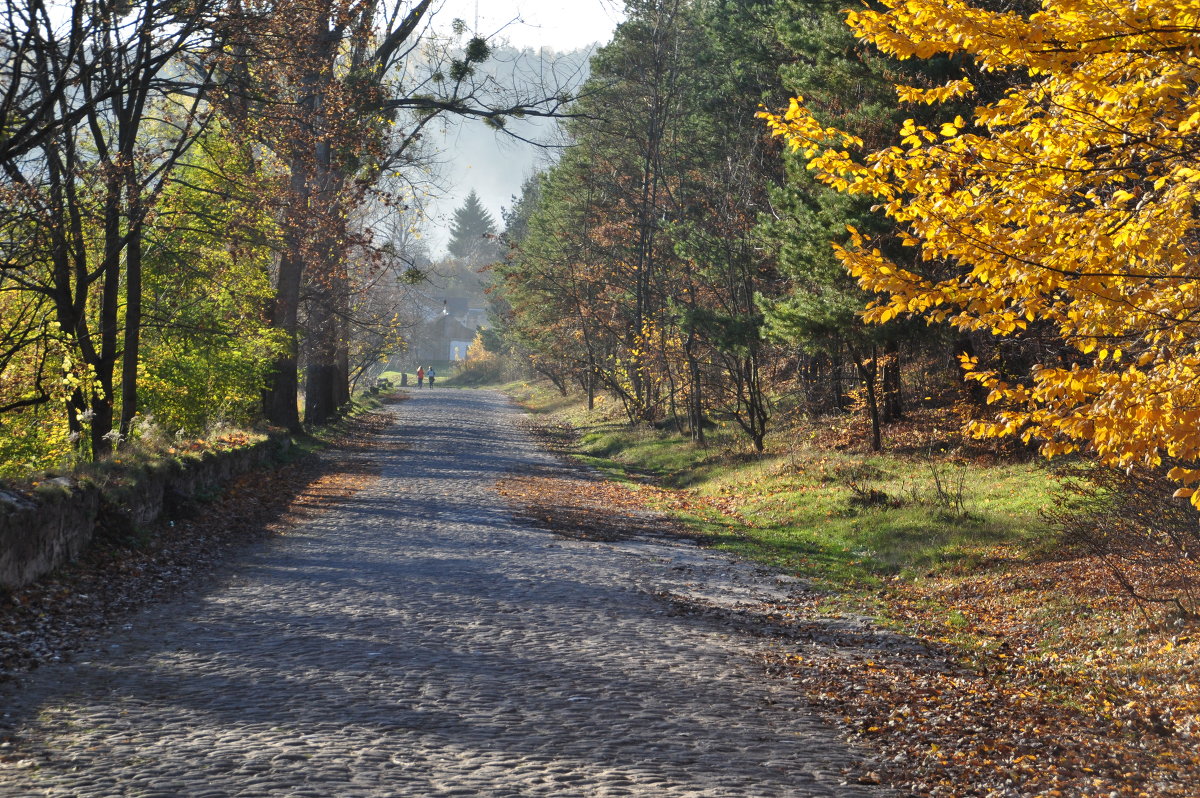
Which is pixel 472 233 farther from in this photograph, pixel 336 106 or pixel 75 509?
pixel 75 509

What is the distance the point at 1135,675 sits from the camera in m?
7.59

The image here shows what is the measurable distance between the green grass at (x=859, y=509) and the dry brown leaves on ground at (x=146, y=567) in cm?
653

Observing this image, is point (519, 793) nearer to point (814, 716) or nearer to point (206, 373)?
point (814, 716)

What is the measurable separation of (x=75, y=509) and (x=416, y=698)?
5.73 meters

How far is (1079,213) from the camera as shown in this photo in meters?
7.99

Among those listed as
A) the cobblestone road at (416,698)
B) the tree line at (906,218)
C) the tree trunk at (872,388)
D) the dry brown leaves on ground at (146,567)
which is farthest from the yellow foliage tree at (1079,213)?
the tree trunk at (872,388)

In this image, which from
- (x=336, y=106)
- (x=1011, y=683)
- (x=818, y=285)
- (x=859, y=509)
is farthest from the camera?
(x=818, y=285)

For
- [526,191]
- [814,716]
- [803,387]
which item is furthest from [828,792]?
[526,191]

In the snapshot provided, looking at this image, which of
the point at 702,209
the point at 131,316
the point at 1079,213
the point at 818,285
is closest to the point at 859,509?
the point at 818,285

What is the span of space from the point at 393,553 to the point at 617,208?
2669cm

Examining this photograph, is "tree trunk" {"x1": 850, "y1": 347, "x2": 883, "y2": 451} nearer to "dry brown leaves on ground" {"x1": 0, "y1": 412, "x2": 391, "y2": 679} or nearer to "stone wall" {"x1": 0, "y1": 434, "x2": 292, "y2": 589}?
"dry brown leaves on ground" {"x1": 0, "y1": 412, "x2": 391, "y2": 679}

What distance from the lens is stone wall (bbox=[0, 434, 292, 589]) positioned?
30.3 ft

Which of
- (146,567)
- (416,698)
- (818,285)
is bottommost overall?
(416,698)

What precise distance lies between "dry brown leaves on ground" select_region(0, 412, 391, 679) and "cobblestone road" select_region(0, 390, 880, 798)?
16.0 inches
